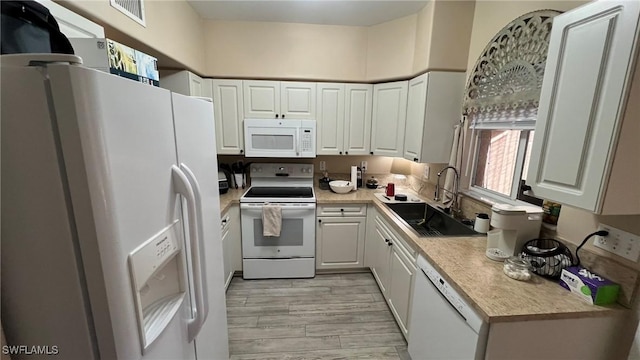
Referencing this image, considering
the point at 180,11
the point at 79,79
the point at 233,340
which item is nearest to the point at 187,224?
the point at 79,79

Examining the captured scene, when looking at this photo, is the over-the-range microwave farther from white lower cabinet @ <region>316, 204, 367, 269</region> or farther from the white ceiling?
the white ceiling

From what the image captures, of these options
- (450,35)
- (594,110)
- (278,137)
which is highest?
(450,35)

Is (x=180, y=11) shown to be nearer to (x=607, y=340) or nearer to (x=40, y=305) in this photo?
(x=40, y=305)

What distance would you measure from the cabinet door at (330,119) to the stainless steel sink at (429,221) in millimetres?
963

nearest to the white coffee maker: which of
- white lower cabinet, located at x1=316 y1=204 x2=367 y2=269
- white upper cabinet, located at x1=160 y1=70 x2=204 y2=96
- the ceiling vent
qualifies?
white lower cabinet, located at x1=316 y1=204 x2=367 y2=269

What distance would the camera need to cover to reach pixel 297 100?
2.86 meters

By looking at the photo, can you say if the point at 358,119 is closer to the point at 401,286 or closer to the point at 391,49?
the point at 391,49

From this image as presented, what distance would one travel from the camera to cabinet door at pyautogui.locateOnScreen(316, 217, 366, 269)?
109 inches

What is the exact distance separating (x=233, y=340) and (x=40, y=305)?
1656 mm

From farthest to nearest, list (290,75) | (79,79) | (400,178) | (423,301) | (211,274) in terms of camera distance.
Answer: (400,178) < (290,75) < (423,301) < (211,274) < (79,79)

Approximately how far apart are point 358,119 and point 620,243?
2255 mm

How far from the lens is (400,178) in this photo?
3158 mm

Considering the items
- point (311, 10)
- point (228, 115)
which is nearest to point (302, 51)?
point (311, 10)

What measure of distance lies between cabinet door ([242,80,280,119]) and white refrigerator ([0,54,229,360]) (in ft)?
6.87
